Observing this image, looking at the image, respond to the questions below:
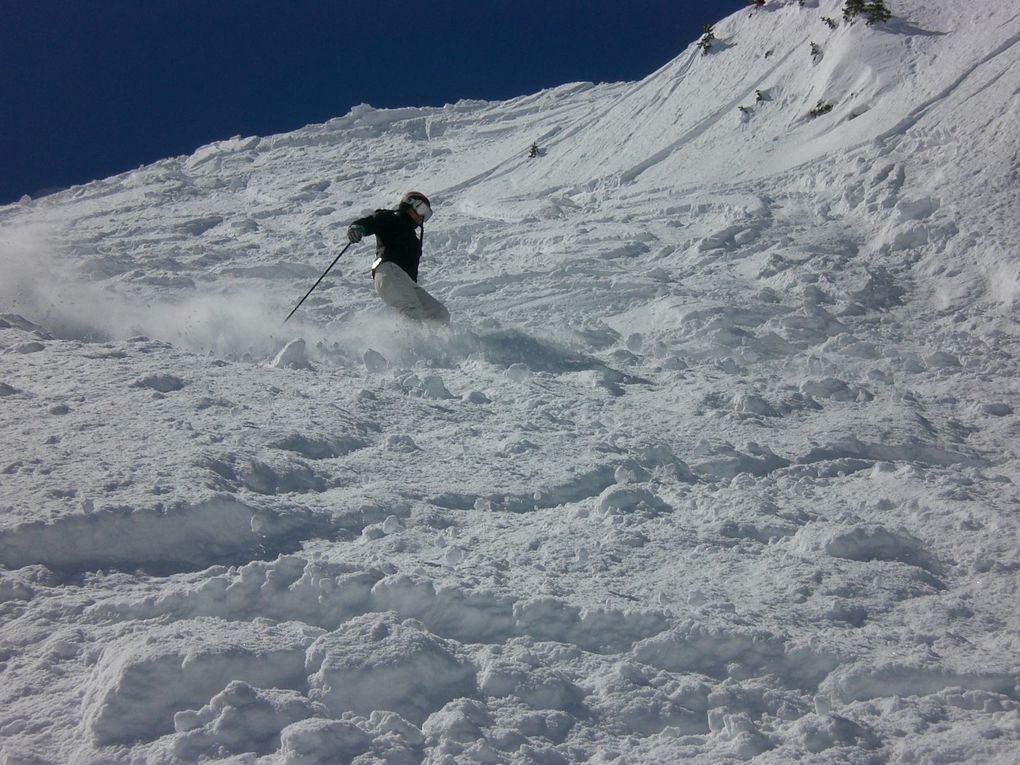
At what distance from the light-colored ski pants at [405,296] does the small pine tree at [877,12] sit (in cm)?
1011

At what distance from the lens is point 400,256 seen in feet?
30.6

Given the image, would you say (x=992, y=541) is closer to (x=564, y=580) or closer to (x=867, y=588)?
(x=867, y=588)

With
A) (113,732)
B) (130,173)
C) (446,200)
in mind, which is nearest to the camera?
(113,732)

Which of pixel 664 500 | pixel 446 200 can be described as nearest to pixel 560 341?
pixel 664 500

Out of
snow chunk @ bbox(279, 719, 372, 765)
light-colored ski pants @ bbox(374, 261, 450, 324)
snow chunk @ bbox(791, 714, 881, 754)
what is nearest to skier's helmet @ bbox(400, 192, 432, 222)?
light-colored ski pants @ bbox(374, 261, 450, 324)

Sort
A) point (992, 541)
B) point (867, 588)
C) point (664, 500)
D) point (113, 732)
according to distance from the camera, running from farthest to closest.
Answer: point (664, 500) < point (992, 541) < point (867, 588) < point (113, 732)

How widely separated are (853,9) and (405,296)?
10.6 meters

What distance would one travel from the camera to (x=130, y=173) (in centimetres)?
2244

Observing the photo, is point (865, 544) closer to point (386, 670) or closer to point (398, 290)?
point (386, 670)

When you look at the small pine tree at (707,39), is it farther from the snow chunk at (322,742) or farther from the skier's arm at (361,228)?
the snow chunk at (322,742)

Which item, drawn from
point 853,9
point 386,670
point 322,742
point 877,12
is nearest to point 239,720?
point 322,742

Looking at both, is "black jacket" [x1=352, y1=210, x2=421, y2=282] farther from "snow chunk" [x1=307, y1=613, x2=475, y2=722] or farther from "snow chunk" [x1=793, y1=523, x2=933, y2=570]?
"snow chunk" [x1=307, y1=613, x2=475, y2=722]

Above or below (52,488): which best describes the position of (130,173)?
above

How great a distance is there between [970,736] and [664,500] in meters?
2.12
